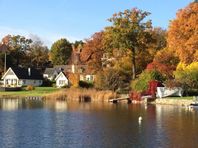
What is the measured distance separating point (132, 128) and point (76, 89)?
125ft

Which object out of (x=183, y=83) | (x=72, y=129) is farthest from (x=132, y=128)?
(x=183, y=83)

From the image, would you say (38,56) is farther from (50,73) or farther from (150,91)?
(150,91)

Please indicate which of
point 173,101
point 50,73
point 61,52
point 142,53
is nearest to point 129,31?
point 142,53

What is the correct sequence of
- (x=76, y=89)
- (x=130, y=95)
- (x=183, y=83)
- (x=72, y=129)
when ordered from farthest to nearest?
1. (x=76, y=89)
2. (x=130, y=95)
3. (x=183, y=83)
4. (x=72, y=129)

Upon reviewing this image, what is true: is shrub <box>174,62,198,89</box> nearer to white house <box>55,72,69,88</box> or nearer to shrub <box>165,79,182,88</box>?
shrub <box>165,79,182,88</box>

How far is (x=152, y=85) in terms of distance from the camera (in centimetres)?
6425

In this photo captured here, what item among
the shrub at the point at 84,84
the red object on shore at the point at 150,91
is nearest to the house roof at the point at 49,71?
the shrub at the point at 84,84

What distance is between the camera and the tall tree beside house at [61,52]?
13450 cm

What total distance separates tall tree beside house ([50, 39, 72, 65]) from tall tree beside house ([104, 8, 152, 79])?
5788 centimetres

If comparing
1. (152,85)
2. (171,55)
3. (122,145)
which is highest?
(171,55)

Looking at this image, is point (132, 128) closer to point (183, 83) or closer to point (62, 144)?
point (62, 144)

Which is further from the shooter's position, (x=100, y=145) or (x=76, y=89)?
(x=76, y=89)

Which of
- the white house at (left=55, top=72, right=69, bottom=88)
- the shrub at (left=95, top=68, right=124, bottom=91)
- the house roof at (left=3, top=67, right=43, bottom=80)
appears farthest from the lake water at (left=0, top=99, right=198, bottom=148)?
the house roof at (left=3, top=67, right=43, bottom=80)

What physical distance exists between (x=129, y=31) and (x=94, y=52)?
1423 centimetres
